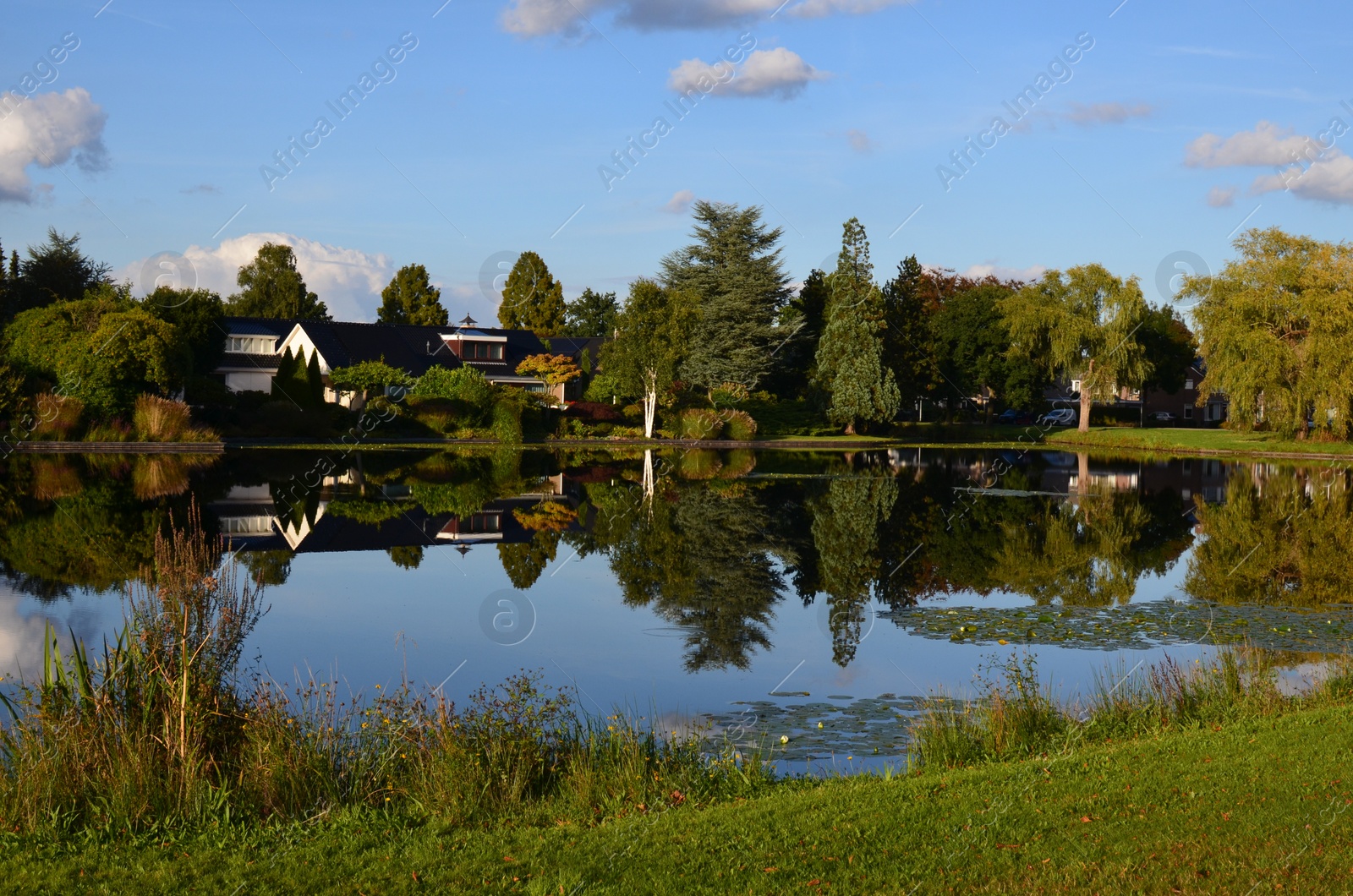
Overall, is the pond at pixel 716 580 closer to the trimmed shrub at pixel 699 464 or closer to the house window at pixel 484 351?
the trimmed shrub at pixel 699 464

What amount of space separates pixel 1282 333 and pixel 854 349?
20604mm

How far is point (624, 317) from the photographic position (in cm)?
5828

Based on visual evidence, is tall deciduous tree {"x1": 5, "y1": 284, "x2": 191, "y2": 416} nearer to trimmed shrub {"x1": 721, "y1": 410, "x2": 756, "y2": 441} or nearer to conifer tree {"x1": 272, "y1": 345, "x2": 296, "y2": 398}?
conifer tree {"x1": 272, "y1": 345, "x2": 296, "y2": 398}

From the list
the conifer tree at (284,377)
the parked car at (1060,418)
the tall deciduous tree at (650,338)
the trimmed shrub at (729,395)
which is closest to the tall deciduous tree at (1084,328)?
the parked car at (1060,418)

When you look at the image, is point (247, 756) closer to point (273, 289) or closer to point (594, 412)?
point (594, 412)

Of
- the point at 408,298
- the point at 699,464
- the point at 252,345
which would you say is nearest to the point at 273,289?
the point at 408,298

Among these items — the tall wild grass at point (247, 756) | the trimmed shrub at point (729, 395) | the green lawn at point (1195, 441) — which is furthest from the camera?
the trimmed shrub at point (729, 395)

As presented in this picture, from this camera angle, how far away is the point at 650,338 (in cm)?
5772

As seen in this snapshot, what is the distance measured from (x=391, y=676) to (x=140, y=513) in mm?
13625

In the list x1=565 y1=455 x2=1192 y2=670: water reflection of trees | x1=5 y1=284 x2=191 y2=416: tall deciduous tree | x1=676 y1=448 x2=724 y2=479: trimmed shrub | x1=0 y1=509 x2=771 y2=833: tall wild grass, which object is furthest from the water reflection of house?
x1=5 y1=284 x2=191 y2=416: tall deciduous tree

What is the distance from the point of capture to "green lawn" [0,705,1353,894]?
237 inches

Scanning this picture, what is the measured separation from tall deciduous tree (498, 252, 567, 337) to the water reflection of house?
202 ft

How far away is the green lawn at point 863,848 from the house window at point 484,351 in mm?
62324

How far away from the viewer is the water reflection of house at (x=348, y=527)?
21141 mm
